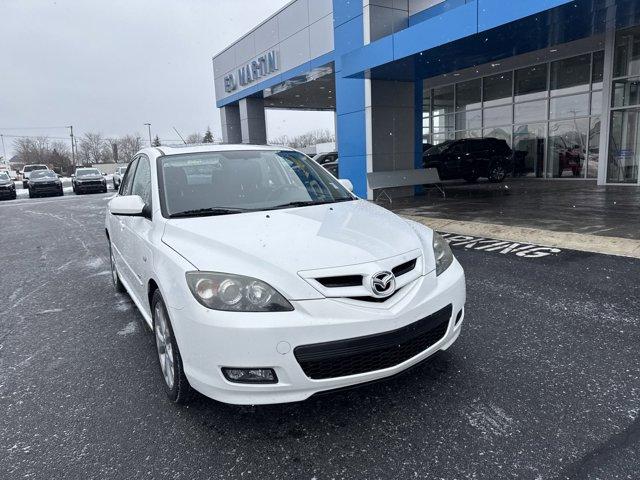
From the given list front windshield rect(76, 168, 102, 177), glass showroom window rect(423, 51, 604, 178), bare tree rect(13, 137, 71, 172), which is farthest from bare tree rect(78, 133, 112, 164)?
glass showroom window rect(423, 51, 604, 178)

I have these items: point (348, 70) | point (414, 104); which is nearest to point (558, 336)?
point (348, 70)

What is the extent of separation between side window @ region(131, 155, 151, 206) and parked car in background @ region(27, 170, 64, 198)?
24309 millimetres

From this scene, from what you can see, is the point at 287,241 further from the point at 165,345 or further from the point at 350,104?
the point at 350,104

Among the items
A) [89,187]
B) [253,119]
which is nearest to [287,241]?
[253,119]

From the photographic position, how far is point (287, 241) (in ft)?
8.78

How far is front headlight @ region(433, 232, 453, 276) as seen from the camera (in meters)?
2.95

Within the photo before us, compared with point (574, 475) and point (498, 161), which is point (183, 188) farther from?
point (498, 161)

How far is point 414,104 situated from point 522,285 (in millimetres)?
10625

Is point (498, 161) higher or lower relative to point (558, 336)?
higher

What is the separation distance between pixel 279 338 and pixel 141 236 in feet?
5.52

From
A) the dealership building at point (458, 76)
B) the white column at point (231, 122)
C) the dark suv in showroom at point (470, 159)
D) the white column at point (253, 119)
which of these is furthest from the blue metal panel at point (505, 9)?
the white column at point (231, 122)

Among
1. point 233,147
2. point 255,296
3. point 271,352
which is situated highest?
point 233,147

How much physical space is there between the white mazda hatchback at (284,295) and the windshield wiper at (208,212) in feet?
0.05

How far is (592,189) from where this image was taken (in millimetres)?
14008
